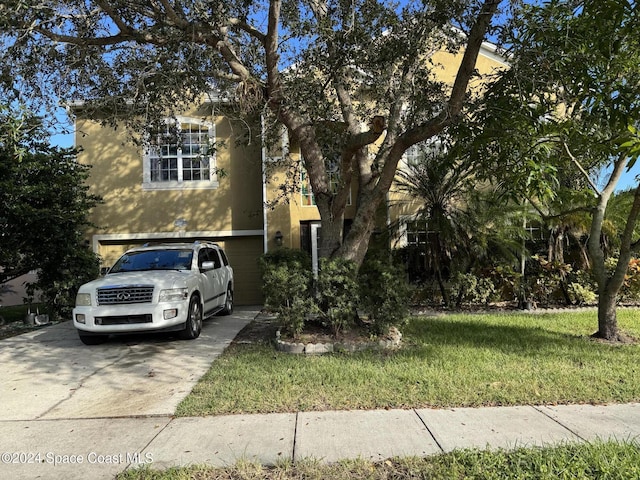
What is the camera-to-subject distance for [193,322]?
876 centimetres

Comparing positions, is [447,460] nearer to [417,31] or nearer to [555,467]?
[555,467]

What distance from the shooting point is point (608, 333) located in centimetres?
793

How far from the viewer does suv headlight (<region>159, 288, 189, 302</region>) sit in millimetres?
8141

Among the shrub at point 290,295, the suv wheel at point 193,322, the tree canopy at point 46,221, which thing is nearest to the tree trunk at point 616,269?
the shrub at point 290,295

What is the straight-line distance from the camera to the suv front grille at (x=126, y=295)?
317 inches

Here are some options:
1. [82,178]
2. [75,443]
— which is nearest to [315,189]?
[75,443]

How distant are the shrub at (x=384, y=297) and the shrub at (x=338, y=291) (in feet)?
0.82

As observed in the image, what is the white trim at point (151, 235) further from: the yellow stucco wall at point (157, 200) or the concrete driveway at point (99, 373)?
the concrete driveway at point (99, 373)

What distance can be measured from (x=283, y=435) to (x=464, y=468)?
159cm

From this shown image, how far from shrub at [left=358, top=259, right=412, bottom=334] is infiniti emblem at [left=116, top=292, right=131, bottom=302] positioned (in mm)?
3931

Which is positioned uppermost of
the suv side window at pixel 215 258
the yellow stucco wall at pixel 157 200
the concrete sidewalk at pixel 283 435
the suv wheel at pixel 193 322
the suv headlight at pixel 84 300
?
the yellow stucco wall at pixel 157 200

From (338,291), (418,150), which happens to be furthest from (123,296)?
(418,150)

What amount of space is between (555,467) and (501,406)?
1411 mm

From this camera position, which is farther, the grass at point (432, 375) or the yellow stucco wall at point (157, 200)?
the yellow stucco wall at point (157, 200)
